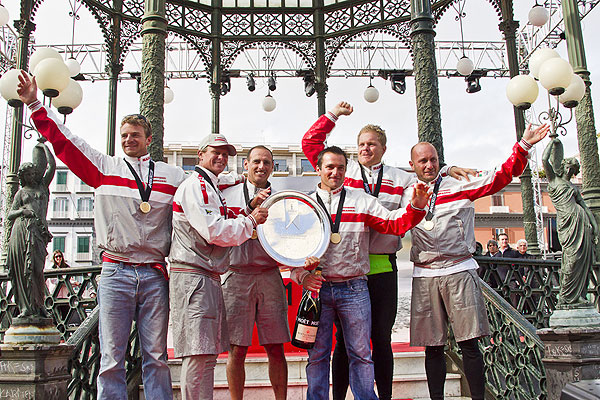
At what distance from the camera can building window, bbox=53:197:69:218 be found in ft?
181

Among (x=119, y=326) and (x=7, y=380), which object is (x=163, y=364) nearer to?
(x=119, y=326)

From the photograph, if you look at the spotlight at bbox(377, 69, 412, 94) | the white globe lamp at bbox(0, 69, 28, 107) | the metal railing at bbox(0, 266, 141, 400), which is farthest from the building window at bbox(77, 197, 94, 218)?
the white globe lamp at bbox(0, 69, 28, 107)

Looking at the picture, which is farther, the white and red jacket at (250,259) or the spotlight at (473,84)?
the spotlight at (473,84)

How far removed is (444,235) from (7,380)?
127 inches

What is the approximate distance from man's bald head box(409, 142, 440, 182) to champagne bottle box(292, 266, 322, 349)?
1266 millimetres

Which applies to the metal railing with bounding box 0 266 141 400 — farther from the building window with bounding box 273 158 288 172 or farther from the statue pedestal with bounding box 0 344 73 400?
the building window with bounding box 273 158 288 172

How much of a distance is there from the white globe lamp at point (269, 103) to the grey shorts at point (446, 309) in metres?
11.3

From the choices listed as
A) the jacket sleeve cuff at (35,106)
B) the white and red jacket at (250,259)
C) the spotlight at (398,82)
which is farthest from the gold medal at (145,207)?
the spotlight at (398,82)

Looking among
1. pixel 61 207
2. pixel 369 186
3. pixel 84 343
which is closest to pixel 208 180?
pixel 369 186

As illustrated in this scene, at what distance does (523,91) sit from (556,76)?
437 mm

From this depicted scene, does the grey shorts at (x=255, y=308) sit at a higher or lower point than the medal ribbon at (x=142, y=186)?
lower

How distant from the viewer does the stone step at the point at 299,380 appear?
4746mm

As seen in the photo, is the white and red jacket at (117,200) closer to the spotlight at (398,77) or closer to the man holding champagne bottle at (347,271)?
the man holding champagne bottle at (347,271)

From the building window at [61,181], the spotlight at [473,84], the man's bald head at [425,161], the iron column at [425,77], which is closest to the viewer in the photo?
the man's bald head at [425,161]
